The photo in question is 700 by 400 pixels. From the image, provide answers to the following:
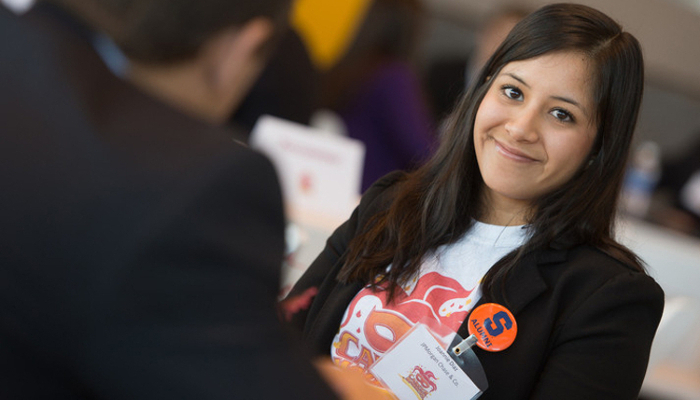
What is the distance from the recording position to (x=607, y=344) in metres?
1.09

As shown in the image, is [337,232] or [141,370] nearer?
[141,370]

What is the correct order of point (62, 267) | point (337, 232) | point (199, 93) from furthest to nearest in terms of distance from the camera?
point (337, 232)
point (199, 93)
point (62, 267)

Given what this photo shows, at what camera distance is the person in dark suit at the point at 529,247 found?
1.12m

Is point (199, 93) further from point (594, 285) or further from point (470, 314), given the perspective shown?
point (594, 285)

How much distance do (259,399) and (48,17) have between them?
0.46 m

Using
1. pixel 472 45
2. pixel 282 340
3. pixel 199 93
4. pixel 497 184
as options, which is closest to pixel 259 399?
pixel 282 340

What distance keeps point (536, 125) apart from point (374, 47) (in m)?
1.63

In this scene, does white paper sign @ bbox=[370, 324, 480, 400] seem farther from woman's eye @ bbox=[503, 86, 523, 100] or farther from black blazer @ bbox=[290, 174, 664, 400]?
woman's eye @ bbox=[503, 86, 523, 100]

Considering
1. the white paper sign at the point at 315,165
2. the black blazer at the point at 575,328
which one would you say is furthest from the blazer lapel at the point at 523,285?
the white paper sign at the point at 315,165

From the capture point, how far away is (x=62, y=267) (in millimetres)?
708

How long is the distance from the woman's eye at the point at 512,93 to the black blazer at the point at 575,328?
0.25m

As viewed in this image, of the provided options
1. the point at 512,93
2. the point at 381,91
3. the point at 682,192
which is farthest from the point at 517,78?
the point at 682,192

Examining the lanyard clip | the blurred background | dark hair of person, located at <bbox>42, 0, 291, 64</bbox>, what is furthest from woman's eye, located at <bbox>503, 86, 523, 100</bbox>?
dark hair of person, located at <bbox>42, 0, 291, 64</bbox>

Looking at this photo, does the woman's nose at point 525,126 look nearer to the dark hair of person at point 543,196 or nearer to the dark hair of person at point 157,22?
the dark hair of person at point 543,196
